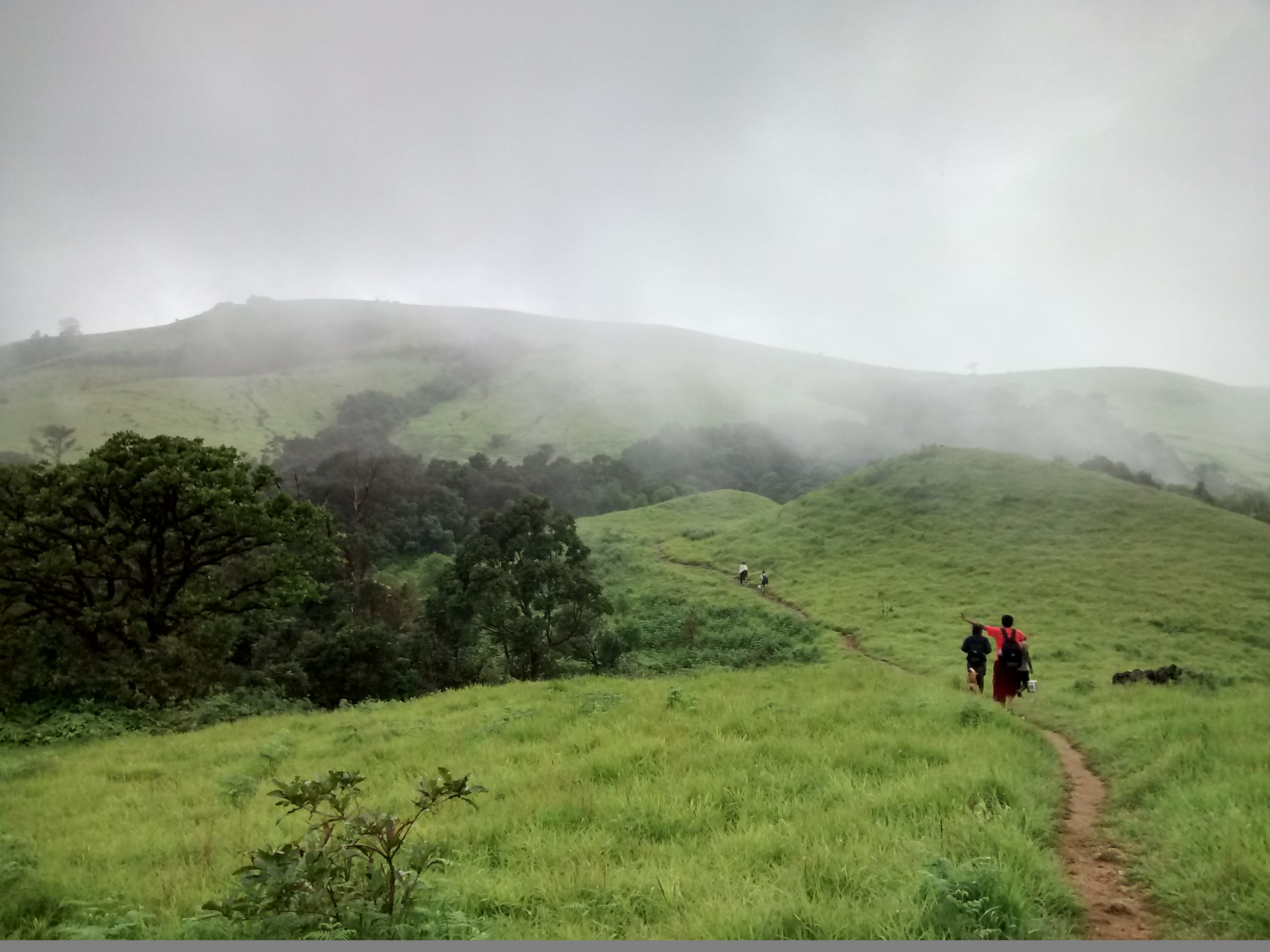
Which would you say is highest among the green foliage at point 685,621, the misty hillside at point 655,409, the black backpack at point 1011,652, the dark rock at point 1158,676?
the misty hillside at point 655,409

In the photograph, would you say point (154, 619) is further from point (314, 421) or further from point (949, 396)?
point (949, 396)

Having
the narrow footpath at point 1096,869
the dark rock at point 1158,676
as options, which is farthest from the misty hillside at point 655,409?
the narrow footpath at point 1096,869

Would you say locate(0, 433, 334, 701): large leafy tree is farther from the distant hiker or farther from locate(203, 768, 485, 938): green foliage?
the distant hiker

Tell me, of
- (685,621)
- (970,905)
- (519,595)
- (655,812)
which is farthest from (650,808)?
(685,621)

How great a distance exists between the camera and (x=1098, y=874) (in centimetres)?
596

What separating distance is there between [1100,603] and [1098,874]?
3360 centimetres

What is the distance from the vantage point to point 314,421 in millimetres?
155000

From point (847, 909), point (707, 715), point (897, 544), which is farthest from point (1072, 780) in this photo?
point (897, 544)

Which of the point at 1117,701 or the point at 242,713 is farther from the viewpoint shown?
the point at 242,713

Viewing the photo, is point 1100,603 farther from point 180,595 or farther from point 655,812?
point 180,595

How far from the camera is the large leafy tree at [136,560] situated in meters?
18.2

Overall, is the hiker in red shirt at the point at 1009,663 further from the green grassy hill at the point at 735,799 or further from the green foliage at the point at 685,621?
the green foliage at the point at 685,621

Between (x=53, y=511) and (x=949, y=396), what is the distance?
184m

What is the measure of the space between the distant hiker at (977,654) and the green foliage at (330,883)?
545 inches
